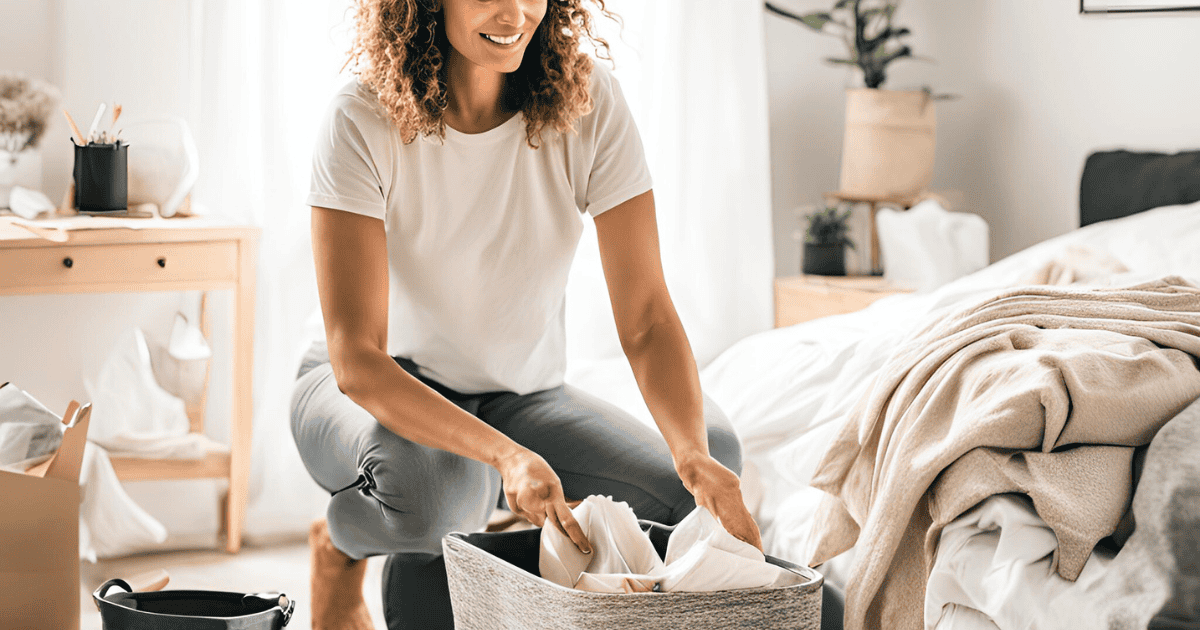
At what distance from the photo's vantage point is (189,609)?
1.33m

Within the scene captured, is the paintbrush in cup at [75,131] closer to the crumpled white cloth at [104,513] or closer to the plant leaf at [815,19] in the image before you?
the crumpled white cloth at [104,513]

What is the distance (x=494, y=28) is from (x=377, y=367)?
1.47ft

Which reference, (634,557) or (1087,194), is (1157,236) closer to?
(1087,194)

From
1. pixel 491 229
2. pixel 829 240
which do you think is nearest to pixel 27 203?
pixel 491 229

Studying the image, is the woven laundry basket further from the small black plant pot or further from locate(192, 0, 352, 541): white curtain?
the small black plant pot

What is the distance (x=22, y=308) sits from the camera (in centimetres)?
248

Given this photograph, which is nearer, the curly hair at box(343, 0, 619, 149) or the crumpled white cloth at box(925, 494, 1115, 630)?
the crumpled white cloth at box(925, 494, 1115, 630)

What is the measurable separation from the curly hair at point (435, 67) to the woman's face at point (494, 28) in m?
0.05

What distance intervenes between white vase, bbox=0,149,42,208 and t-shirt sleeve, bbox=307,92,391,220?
3.85 feet

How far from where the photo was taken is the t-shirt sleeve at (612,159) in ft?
5.15

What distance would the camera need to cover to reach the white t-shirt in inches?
60.3

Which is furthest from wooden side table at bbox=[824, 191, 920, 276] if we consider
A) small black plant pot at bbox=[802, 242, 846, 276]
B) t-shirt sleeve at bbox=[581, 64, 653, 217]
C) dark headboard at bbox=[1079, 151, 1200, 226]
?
t-shirt sleeve at bbox=[581, 64, 653, 217]

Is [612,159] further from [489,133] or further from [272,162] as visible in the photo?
[272,162]

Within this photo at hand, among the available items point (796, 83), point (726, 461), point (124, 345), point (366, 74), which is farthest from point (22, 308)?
point (796, 83)
